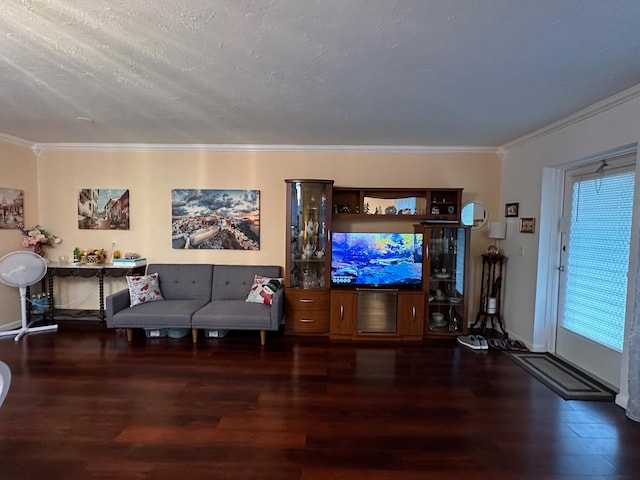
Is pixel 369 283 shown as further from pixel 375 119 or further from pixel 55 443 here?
pixel 55 443

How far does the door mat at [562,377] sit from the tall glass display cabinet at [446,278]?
2.38 feet

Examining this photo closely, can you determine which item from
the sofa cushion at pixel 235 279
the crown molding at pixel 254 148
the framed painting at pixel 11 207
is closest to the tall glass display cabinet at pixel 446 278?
the crown molding at pixel 254 148

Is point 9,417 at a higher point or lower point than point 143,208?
lower

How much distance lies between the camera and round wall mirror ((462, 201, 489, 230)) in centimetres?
435

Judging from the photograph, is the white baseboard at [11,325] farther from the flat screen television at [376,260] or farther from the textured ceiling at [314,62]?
the flat screen television at [376,260]

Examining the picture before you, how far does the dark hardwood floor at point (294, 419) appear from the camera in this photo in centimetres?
189

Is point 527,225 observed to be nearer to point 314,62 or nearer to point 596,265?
point 596,265

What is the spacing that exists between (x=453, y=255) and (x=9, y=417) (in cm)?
448

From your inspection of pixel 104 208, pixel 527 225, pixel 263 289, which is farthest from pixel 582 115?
pixel 104 208

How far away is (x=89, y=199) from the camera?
4434 mm

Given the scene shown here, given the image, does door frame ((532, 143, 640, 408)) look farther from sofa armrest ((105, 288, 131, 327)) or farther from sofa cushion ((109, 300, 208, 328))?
sofa armrest ((105, 288, 131, 327))

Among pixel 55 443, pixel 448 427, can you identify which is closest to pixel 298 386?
pixel 448 427

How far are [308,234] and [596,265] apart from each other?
3004 mm

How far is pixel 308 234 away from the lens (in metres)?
4.12
